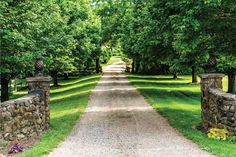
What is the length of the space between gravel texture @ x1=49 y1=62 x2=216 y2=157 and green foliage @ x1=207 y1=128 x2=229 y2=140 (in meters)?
1.06

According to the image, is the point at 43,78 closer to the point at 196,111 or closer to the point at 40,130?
the point at 40,130

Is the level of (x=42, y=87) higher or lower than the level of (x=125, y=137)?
higher

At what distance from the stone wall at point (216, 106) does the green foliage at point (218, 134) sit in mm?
165

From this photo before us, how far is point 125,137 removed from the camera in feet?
48.0

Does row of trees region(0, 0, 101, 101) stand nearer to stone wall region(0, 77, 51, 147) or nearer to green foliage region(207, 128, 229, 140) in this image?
stone wall region(0, 77, 51, 147)

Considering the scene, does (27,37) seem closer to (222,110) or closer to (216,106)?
(216,106)

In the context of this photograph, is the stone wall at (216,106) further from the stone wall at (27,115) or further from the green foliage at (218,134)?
the stone wall at (27,115)

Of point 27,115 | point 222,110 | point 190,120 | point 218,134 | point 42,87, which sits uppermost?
point 42,87

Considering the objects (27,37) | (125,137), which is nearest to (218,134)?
(125,137)

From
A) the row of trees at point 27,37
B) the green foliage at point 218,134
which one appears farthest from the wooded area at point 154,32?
the green foliage at point 218,134

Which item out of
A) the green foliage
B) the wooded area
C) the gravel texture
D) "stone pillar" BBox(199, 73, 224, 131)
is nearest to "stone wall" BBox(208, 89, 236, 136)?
the green foliage

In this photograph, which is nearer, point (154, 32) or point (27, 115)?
point (27, 115)

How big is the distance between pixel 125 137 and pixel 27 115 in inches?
138

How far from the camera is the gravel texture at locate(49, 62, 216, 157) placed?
12.1 m
